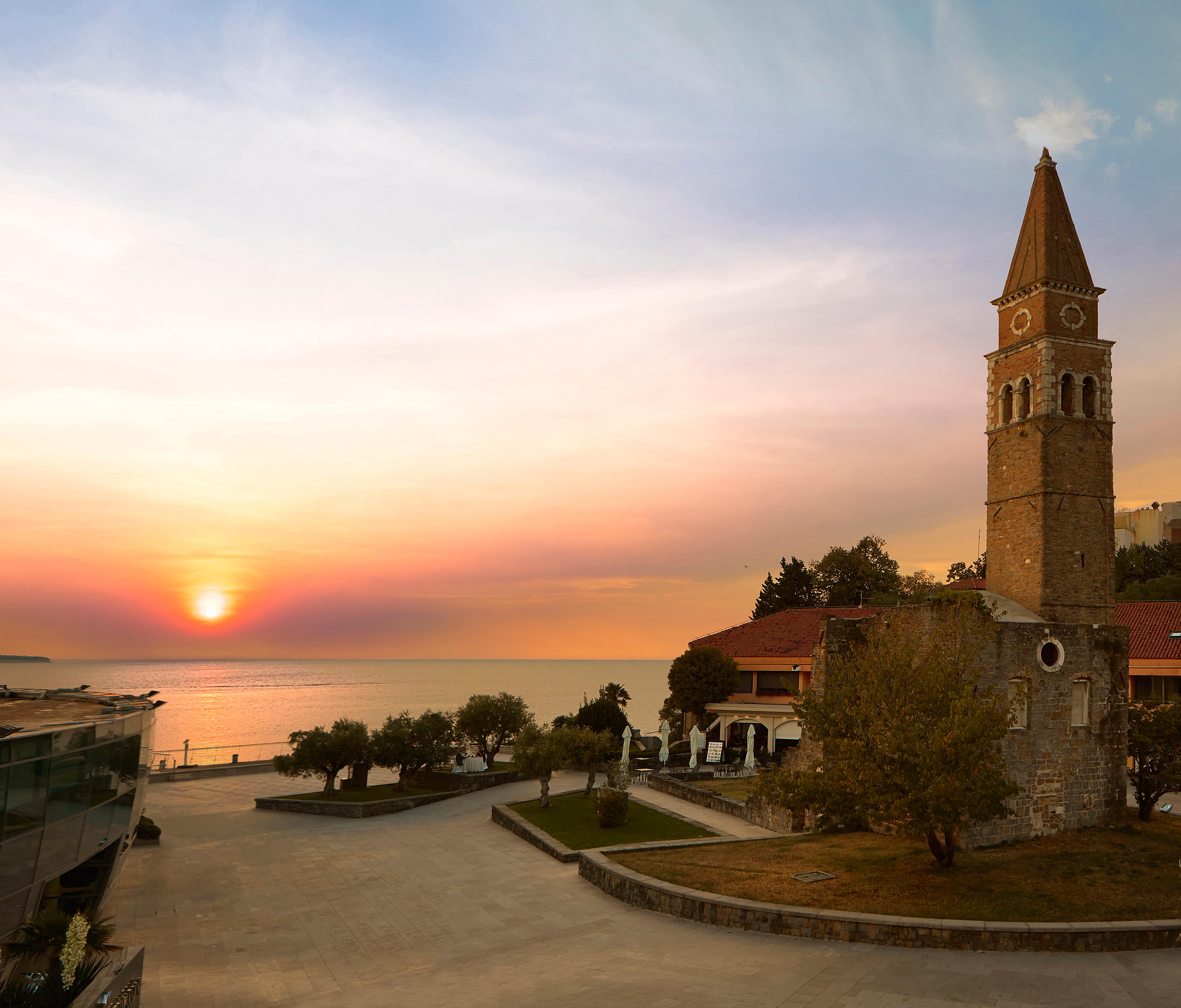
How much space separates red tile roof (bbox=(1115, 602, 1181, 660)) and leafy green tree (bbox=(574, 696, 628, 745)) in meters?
26.8

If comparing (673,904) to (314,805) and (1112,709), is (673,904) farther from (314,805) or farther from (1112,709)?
(314,805)

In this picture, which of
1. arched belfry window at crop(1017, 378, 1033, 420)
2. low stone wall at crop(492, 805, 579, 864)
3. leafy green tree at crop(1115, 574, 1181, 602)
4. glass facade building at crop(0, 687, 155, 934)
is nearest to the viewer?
glass facade building at crop(0, 687, 155, 934)

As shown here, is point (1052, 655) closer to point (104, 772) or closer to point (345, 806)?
point (104, 772)

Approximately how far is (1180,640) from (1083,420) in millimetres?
23303

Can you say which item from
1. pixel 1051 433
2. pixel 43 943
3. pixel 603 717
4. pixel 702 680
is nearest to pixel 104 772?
pixel 43 943

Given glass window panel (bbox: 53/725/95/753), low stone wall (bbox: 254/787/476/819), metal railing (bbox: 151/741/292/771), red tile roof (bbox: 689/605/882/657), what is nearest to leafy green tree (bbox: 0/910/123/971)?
glass window panel (bbox: 53/725/95/753)

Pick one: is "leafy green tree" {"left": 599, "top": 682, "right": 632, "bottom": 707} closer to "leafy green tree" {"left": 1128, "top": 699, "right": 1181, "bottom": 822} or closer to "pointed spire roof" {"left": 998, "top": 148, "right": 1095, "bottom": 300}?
"leafy green tree" {"left": 1128, "top": 699, "right": 1181, "bottom": 822}

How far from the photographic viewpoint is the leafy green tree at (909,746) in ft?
58.8

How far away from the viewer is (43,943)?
11.6 metres

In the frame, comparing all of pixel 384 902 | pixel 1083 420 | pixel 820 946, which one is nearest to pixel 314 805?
pixel 384 902

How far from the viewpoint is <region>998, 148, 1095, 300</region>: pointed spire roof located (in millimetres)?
28641

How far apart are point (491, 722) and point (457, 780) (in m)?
4.75

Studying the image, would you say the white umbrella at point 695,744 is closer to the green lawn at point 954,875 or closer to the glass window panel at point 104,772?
the green lawn at point 954,875

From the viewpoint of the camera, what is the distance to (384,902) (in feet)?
65.7
